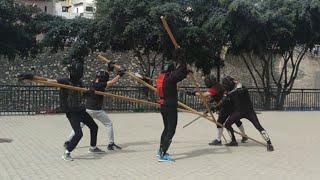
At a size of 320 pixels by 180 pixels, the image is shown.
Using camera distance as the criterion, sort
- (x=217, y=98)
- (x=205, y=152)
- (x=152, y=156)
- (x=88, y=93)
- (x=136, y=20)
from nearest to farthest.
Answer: (x=88, y=93)
(x=152, y=156)
(x=205, y=152)
(x=217, y=98)
(x=136, y=20)

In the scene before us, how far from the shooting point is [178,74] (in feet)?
30.6

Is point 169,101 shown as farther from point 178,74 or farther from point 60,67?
point 60,67

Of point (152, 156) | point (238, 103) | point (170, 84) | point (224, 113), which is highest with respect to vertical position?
point (170, 84)

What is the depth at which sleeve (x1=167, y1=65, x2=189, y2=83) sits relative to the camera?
931 centimetres

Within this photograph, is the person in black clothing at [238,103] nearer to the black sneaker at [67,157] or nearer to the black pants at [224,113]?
the black pants at [224,113]

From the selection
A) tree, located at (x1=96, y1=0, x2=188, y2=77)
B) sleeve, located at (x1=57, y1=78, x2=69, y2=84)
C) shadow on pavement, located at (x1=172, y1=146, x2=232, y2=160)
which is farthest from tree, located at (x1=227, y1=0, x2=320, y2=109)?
sleeve, located at (x1=57, y1=78, x2=69, y2=84)

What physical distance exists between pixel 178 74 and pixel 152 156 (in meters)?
1.74

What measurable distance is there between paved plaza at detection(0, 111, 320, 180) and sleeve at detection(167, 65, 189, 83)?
Result: 1454 mm

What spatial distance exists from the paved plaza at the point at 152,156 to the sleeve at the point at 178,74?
1.45 meters

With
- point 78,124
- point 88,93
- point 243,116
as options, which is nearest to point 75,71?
point 88,93

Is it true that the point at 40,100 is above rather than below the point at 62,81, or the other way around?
below

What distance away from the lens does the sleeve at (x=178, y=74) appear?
9.31 m

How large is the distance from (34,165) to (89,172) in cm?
112

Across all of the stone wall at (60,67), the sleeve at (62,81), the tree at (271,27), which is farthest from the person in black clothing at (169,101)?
the stone wall at (60,67)
